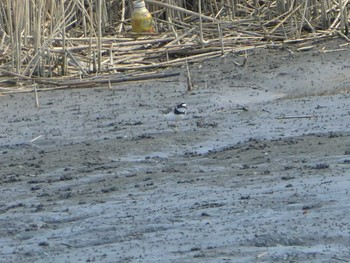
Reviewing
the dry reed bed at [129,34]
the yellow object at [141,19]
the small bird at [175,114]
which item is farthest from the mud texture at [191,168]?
the yellow object at [141,19]

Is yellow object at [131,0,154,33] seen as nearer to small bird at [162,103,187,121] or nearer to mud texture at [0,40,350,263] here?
mud texture at [0,40,350,263]

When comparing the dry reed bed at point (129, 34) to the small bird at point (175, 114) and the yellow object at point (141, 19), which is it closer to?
the yellow object at point (141, 19)

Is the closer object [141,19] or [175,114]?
[175,114]

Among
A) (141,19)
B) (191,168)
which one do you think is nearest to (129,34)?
(141,19)

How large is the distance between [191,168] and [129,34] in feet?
16.6

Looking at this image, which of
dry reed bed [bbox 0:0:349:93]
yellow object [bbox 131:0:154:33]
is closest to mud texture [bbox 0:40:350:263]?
dry reed bed [bbox 0:0:349:93]

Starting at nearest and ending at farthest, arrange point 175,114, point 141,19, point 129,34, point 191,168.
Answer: point 191,168
point 175,114
point 141,19
point 129,34

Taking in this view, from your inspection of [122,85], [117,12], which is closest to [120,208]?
[122,85]

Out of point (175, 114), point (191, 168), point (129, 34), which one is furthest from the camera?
point (129, 34)

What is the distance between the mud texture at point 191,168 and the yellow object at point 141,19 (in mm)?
1332

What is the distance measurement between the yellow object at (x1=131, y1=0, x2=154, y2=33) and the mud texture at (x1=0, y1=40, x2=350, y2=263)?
1.33 metres

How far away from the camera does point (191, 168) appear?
6.20 meters

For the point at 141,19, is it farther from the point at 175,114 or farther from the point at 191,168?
the point at 191,168

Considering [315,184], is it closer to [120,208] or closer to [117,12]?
[120,208]
